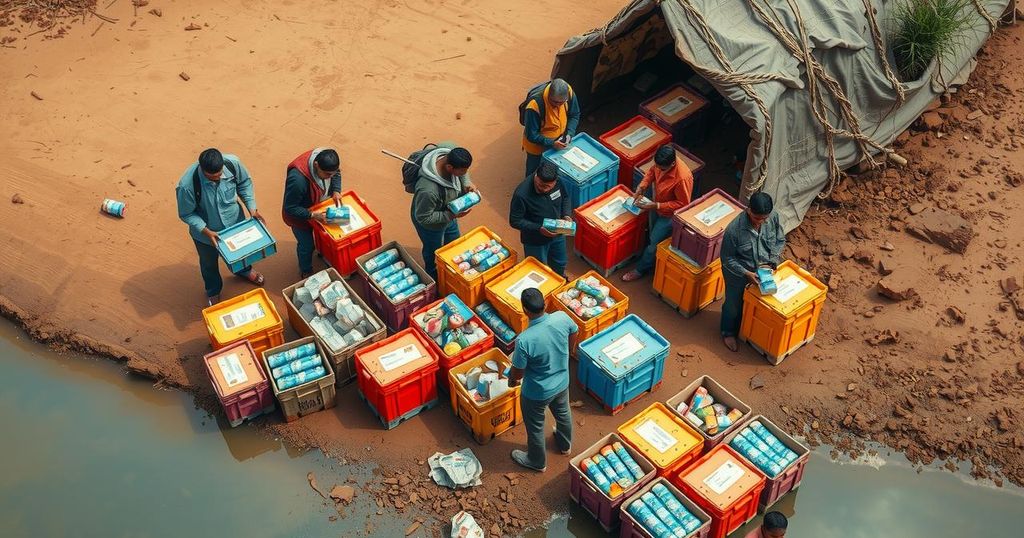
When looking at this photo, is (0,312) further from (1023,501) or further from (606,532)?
(1023,501)

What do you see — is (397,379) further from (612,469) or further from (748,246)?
(748,246)

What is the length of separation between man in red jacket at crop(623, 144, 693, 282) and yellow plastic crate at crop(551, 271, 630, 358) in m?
1.18

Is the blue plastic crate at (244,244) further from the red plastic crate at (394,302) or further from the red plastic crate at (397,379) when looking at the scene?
the red plastic crate at (397,379)

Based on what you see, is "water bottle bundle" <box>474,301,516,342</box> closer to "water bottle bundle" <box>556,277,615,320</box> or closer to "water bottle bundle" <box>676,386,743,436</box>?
"water bottle bundle" <box>556,277,615,320</box>

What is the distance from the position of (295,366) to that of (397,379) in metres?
1.33

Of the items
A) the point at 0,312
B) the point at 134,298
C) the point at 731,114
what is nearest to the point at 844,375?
the point at 731,114

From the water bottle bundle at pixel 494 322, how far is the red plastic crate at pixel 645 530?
8.76 ft

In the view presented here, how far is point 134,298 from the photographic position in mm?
12875

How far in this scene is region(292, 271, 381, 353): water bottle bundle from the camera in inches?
462

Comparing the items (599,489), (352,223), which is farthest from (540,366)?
(352,223)

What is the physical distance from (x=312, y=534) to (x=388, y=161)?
20.7 ft

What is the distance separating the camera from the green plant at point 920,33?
14570mm

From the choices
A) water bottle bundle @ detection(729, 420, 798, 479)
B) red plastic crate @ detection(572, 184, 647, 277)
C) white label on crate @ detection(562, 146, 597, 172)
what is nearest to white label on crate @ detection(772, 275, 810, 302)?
water bottle bundle @ detection(729, 420, 798, 479)

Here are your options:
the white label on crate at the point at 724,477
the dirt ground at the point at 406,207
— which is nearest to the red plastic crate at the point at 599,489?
the dirt ground at the point at 406,207
